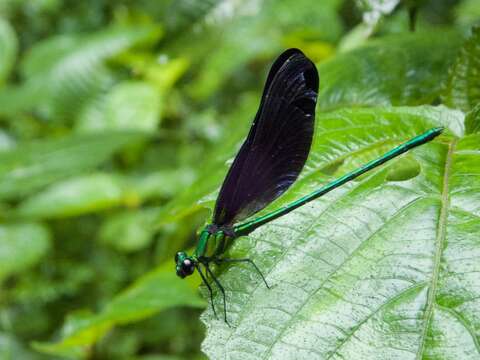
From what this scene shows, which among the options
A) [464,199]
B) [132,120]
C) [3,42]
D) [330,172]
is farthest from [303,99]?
[3,42]

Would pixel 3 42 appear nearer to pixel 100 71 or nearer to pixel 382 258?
pixel 100 71

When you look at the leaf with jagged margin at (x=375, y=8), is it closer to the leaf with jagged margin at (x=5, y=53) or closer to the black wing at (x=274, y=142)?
the black wing at (x=274, y=142)

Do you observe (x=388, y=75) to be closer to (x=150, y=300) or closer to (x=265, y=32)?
(x=150, y=300)

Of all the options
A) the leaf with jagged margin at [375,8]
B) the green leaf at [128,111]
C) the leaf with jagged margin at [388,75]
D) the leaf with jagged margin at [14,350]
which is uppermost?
the green leaf at [128,111]

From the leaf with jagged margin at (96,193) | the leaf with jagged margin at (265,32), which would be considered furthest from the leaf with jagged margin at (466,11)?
the leaf with jagged margin at (96,193)

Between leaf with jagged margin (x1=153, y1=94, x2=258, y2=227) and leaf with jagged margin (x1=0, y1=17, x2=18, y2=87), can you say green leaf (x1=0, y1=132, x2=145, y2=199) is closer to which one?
leaf with jagged margin (x1=153, y1=94, x2=258, y2=227)

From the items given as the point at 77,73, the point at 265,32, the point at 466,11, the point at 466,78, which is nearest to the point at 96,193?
the point at 77,73
